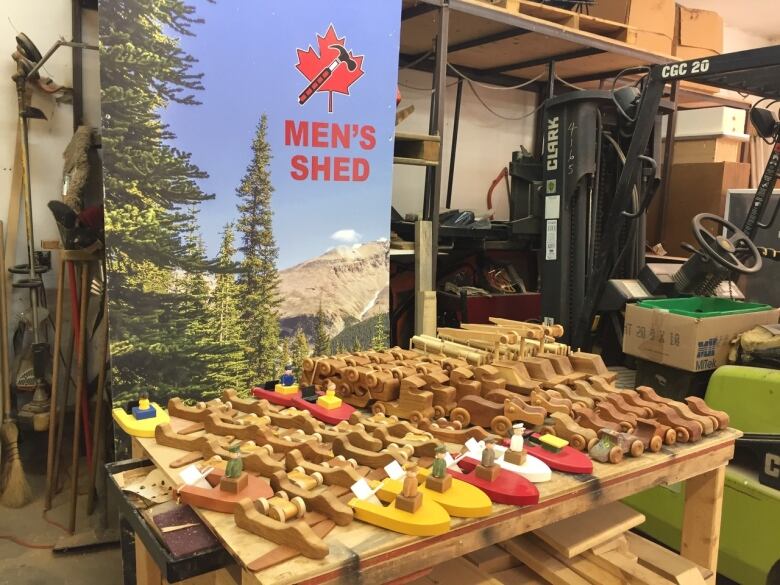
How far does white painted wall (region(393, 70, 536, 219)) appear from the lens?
15.0 feet

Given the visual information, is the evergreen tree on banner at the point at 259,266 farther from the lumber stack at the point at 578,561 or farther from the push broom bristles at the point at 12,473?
the lumber stack at the point at 578,561

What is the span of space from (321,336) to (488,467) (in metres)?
1.67

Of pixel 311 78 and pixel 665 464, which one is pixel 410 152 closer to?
pixel 311 78

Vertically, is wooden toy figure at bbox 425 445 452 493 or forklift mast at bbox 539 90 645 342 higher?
forklift mast at bbox 539 90 645 342

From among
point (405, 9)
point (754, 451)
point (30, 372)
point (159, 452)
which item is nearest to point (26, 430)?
point (30, 372)

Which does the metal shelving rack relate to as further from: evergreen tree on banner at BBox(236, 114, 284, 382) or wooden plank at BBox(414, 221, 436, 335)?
evergreen tree on banner at BBox(236, 114, 284, 382)

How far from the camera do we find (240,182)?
2586 mm

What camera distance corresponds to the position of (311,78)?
2.68 m

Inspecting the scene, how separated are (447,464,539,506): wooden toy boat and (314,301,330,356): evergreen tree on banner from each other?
1.61 metres

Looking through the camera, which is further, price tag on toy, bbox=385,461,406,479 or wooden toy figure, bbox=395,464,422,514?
price tag on toy, bbox=385,461,406,479

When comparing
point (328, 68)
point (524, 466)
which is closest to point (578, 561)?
point (524, 466)

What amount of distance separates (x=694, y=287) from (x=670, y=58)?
7.15ft

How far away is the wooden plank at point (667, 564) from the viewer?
1.74 meters

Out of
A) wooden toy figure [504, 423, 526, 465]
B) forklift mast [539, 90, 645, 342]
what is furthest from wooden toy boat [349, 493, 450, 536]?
forklift mast [539, 90, 645, 342]
